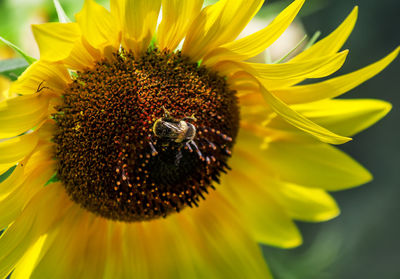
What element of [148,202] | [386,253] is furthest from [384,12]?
[148,202]

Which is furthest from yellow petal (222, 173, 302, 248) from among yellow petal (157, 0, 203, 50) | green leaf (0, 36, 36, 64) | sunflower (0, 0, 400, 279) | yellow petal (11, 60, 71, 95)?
green leaf (0, 36, 36, 64)

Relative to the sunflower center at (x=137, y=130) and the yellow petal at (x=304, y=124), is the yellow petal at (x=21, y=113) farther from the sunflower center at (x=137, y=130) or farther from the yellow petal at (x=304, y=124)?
the yellow petal at (x=304, y=124)

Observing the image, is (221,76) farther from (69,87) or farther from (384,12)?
(384,12)

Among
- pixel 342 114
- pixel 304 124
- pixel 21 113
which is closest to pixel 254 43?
pixel 304 124

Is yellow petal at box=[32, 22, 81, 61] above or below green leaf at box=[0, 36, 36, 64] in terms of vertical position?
above

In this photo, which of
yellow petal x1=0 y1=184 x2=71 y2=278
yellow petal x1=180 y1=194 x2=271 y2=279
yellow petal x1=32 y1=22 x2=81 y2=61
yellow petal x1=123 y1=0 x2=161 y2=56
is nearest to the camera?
yellow petal x1=32 y1=22 x2=81 y2=61

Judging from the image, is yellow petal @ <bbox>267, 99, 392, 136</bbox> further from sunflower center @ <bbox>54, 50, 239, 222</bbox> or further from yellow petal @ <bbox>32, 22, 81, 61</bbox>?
yellow petal @ <bbox>32, 22, 81, 61</bbox>
